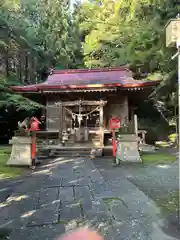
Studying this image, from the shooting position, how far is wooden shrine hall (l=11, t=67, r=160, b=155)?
10.7 m

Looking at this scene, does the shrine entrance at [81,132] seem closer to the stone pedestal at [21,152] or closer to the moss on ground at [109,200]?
the stone pedestal at [21,152]

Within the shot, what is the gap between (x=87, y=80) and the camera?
41.9 feet

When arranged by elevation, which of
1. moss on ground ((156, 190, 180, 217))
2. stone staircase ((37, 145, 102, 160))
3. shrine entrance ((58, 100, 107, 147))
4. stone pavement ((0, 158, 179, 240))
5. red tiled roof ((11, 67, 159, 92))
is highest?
red tiled roof ((11, 67, 159, 92))

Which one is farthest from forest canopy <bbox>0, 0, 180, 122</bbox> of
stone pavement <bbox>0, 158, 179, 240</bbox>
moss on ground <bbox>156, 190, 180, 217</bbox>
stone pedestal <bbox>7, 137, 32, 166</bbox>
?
stone pavement <bbox>0, 158, 179, 240</bbox>

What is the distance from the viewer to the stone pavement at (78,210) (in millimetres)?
2646

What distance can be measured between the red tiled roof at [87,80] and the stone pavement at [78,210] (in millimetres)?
6447

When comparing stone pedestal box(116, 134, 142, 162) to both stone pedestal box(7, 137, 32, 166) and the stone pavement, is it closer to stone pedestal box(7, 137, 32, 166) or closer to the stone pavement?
the stone pavement

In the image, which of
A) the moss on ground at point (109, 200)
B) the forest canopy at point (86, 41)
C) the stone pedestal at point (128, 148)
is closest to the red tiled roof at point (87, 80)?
the forest canopy at point (86, 41)

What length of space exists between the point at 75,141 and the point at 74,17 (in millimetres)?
18985

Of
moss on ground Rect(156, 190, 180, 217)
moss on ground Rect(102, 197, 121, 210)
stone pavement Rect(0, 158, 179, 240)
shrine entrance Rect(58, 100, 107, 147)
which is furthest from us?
shrine entrance Rect(58, 100, 107, 147)

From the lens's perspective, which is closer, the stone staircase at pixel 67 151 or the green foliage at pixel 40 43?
the stone staircase at pixel 67 151

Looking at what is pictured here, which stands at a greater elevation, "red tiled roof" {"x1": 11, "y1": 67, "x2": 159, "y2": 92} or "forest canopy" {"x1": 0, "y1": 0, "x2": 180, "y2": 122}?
"forest canopy" {"x1": 0, "y1": 0, "x2": 180, "y2": 122}

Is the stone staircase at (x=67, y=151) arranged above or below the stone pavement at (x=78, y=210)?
above

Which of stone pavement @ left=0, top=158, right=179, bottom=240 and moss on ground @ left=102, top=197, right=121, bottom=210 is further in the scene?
moss on ground @ left=102, top=197, right=121, bottom=210
